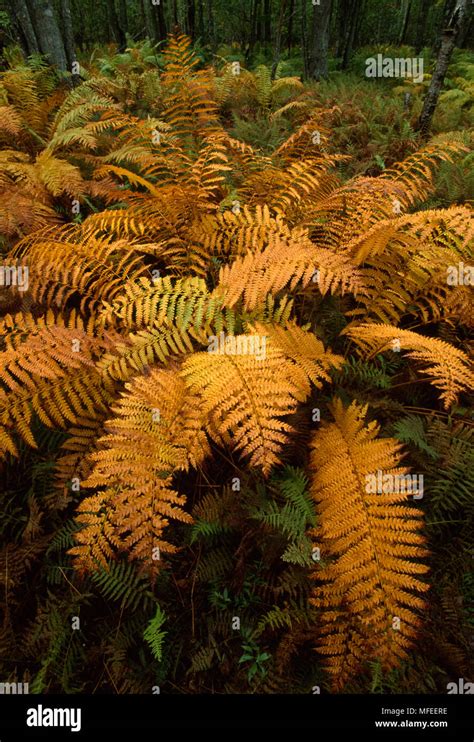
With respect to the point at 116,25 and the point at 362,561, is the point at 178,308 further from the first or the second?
the point at 116,25

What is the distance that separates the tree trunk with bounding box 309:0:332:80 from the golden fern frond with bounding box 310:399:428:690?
9.46 m

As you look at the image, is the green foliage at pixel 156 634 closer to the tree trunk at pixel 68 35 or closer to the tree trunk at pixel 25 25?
Answer: the tree trunk at pixel 68 35

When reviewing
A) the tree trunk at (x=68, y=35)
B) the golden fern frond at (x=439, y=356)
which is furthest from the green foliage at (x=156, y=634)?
the tree trunk at (x=68, y=35)

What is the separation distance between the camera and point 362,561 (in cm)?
172

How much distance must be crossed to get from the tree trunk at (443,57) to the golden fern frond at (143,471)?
16.4 feet

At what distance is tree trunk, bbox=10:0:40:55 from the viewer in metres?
5.79

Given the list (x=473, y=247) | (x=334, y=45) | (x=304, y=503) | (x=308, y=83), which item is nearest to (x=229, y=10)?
(x=334, y=45)

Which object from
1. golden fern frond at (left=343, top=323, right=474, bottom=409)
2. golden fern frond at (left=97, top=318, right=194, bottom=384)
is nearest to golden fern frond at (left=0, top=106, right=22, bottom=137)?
golden fern frond at (left=97, top=318, right=194, bottom=384)

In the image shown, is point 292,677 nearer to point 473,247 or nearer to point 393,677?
point 393,677

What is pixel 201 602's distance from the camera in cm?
219

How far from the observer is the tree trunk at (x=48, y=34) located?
18.9ft

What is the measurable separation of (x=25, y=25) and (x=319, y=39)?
6016 millimetres

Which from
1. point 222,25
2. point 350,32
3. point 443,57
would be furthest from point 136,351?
point 222,25

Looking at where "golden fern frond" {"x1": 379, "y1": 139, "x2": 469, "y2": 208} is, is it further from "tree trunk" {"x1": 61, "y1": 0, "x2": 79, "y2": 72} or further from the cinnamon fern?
"tree trunk" {"x1": 61, "y1": 0, "x2": 79, "y2": 72}
